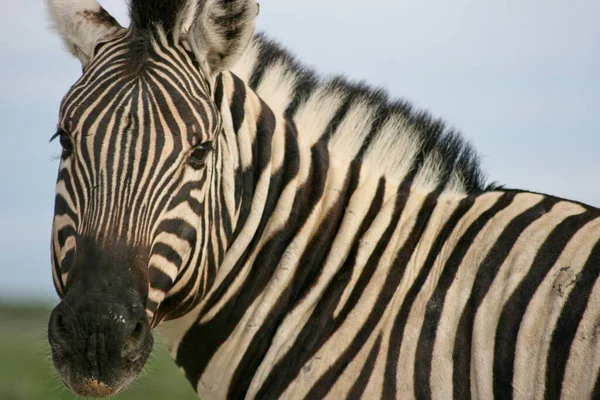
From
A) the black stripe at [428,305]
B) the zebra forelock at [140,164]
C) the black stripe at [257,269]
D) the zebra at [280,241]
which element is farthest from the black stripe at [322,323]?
the zebra forelock at [140,164]

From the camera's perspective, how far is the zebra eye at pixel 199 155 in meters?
5.40

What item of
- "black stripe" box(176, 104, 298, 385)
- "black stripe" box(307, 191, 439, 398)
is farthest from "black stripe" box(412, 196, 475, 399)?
"black stripe" box(176, 104, 298, 385)

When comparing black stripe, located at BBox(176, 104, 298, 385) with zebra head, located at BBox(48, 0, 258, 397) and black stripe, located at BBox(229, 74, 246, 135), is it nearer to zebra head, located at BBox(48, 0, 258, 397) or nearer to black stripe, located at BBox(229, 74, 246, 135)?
black stripe, located at BBox(229, 74, 246, 135)

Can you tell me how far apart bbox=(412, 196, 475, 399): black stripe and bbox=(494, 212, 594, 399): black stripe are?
1.44 feet

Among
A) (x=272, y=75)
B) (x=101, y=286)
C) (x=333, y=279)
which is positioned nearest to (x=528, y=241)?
(x=333, y=279)

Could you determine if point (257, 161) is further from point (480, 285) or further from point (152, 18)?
point (480, 285)

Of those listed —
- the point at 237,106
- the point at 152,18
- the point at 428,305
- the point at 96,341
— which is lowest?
the point at 96,341

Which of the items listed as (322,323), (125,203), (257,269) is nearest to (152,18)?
(125,203)

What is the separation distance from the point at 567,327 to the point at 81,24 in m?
4.07

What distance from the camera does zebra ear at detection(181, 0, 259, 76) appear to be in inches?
226

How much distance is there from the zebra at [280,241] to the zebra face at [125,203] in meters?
0.01

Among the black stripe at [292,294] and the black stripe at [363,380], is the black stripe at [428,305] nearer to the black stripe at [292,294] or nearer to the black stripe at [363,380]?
the black stripe at [363,380]

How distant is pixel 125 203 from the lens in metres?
5.12

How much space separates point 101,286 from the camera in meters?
4.86
